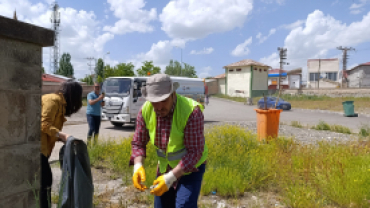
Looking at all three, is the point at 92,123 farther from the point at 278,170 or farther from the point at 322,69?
the point at 322,69

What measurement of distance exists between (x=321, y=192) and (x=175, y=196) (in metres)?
2.36

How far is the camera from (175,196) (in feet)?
7.85

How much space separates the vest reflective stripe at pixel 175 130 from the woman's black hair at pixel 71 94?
1.20 meters

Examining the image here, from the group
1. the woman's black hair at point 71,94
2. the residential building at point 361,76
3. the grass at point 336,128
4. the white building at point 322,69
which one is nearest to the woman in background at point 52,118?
the woman's black hair at point 71,94

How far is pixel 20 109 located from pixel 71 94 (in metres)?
0.90

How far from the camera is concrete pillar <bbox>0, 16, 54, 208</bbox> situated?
2.15 metres

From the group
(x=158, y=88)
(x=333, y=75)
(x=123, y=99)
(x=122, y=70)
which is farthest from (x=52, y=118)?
(x=333, y=75)

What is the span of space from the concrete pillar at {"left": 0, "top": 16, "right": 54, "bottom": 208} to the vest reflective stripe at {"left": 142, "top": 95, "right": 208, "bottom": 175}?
917 mm

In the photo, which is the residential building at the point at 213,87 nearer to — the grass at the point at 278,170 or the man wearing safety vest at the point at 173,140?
the grass at the point at 278,170

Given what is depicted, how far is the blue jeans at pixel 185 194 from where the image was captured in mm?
2158

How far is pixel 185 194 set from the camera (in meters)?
2.18

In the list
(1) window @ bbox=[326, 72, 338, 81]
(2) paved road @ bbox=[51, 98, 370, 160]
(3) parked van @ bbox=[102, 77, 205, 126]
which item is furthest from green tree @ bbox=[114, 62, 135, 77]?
(1) window @ bbox=[326, 72, 338, 81]

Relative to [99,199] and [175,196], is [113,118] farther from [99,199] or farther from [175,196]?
[175,196]

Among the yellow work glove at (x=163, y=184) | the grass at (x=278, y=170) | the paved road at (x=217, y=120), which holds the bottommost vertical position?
the paved road at (x=217, y=120)
